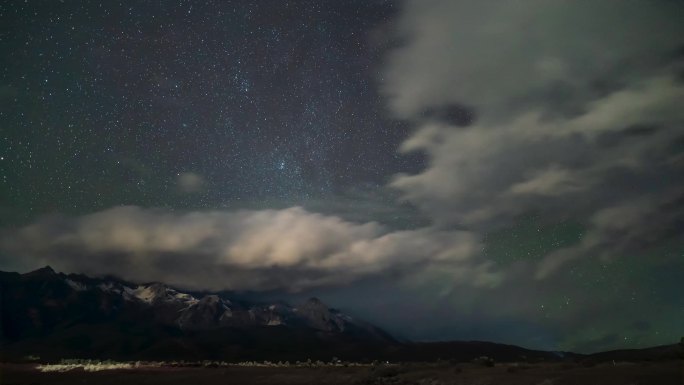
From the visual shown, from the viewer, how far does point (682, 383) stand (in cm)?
2808

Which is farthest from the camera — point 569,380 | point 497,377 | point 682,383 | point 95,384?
point 95,384

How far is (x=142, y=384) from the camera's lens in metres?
47.8

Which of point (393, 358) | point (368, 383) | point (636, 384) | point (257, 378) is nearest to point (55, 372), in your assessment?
point (257, 378)

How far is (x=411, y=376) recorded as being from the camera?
44.0 metres

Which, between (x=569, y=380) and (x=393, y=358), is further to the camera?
(x=393, y=358)

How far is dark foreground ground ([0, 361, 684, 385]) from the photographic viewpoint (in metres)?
32.9

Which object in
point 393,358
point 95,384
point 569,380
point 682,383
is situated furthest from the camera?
point 393,358

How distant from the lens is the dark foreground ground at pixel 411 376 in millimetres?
32938

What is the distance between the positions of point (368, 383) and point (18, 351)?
220 m

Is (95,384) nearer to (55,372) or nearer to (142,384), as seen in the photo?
(142,384)

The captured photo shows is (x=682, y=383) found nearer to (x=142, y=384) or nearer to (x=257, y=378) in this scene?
(x=257, y=378)

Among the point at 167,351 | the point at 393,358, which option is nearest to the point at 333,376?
the point at 393,358

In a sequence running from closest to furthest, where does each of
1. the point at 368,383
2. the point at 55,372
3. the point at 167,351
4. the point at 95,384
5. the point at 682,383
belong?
the point at 682,383 → the point at 368,383 → the point at 95,384 → the point at 55,372 → the point at 167,351

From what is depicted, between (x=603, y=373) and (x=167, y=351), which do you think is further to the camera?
(x=167, y=351)
